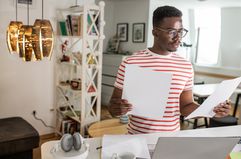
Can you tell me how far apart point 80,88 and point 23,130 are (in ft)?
2.79

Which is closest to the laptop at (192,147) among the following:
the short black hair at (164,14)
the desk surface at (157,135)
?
the desk surface at (157,135)

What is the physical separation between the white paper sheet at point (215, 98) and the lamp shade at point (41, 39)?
0.94 metres

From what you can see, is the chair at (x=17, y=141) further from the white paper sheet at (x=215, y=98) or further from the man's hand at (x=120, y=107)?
the white paper sheet at (x=215, y=98)

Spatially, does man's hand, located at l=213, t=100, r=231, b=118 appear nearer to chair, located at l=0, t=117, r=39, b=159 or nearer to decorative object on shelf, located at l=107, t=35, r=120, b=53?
chair, located at l=0, t=117, r=39, b=159

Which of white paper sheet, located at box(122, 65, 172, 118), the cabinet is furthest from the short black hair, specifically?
the cabinet

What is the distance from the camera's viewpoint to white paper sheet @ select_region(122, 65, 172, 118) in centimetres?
113

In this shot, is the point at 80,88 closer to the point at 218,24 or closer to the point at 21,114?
the point at 21,114

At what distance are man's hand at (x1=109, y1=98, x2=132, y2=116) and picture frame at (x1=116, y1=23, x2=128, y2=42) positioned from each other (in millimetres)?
4444

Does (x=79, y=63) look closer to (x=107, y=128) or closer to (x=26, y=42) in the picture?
(x=107, y=128)

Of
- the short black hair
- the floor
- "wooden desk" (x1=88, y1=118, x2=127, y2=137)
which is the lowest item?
the floor

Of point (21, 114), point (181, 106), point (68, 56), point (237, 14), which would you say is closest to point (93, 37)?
point (68, 56)

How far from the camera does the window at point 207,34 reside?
236 inches

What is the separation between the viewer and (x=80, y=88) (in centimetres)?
318

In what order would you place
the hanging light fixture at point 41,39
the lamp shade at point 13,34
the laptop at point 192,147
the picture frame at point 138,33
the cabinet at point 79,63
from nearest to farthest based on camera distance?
the laptop at point 192,147, the hanging light fixture at point 41,39, the lamp shade at point 13,34, the cabinet at point 79,63, the picture frame at point 138,33
